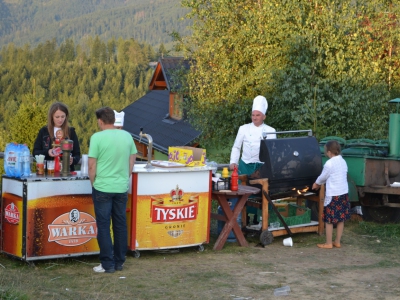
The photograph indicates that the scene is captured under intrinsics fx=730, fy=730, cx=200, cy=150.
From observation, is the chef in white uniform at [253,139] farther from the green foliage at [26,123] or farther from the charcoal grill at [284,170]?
the green foliage at [26,123]

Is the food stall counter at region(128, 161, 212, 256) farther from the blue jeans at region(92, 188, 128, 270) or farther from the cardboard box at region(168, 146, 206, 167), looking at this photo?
the blue jeans at region(92, 188, 128, 270)

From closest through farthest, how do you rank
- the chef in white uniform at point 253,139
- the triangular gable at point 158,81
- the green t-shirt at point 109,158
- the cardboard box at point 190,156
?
the green t-shirt at point 109,158 → the cardboard box at point 190,156 → the chef in white uniform at point 253,139 → the triangular gable at point 158,81

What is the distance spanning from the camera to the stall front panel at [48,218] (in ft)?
24.3

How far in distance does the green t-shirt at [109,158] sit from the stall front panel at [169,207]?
0.63m

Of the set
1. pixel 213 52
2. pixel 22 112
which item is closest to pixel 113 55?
pixel 22 112

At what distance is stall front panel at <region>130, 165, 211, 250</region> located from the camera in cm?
799

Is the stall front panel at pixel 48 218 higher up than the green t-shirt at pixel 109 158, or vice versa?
the green t-shirt at pixel 109 158

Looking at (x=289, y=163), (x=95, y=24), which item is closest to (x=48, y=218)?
(x=289, y=163)

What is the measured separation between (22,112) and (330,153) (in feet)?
112

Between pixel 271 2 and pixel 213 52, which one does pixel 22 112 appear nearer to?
pixel 213 52

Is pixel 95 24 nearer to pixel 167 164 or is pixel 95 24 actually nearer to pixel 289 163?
pixel 289 163

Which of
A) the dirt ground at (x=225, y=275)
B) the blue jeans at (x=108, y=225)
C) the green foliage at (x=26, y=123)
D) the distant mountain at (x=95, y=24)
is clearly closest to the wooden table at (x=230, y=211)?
the dirt ground at (x=225, y=275)

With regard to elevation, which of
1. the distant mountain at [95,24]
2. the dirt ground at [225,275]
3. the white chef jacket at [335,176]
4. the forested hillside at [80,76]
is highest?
the distant mountain at [95,24]

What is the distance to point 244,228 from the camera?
934cm
